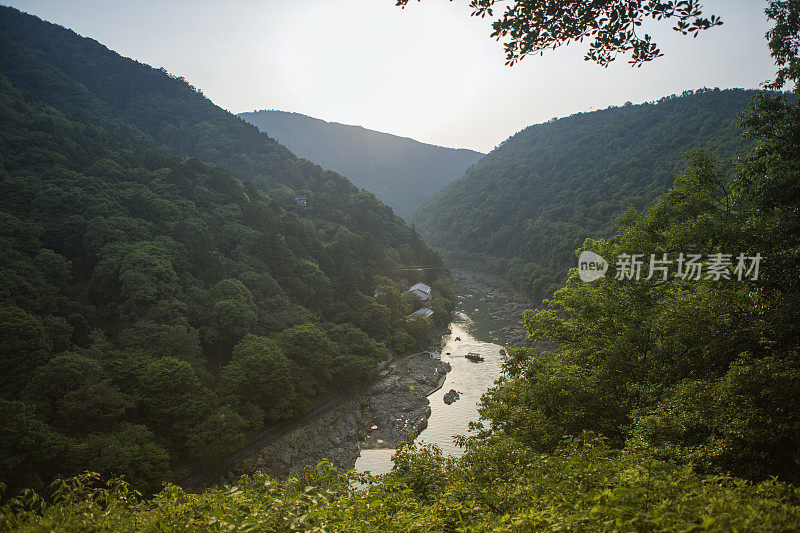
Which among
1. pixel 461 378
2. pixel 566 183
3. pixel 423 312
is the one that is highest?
pixel 566 183

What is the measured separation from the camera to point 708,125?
52750 mm

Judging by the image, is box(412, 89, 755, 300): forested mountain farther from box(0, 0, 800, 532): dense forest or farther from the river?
box(0, 0, 800, 532): dense forest

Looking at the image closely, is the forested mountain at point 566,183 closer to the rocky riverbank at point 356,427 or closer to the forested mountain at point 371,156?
the rocky riverbank at point 356,427

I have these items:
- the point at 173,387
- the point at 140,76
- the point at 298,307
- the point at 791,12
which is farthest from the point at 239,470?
the point at 140,76

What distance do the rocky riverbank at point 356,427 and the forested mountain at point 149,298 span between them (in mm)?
1302

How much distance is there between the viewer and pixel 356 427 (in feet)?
67.5

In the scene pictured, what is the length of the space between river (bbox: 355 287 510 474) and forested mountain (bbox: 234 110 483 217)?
251 ft

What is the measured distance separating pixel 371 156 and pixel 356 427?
406ft

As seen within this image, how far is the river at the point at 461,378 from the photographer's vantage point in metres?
18.3

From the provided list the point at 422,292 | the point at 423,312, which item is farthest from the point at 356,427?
the point at 422,292

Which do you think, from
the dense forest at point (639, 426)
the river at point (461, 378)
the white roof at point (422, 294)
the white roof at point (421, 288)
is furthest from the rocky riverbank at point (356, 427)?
the white roof at point (421, 288)

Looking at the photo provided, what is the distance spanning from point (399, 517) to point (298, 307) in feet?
79.0

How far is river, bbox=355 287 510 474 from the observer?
18.3m

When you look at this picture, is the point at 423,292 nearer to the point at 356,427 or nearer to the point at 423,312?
the point at 423,312
